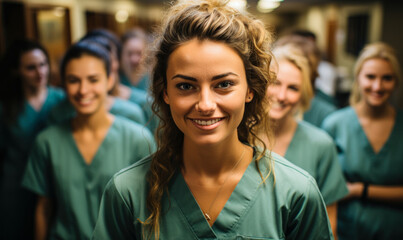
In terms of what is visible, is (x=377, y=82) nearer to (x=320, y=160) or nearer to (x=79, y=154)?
(x=320, y=160)

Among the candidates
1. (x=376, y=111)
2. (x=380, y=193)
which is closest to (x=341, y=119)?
(x=376, y=111)

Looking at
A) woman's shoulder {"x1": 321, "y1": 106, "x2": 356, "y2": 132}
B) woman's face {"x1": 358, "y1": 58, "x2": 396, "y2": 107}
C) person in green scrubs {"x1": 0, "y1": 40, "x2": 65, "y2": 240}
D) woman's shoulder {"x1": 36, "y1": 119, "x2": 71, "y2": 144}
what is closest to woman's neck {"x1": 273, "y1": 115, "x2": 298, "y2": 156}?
woman's shoulder {"x1": 321, "y1": 106, "x2": 356, "y2": 132}

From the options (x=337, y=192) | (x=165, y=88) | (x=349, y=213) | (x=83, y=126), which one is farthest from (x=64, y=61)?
(x=349, y=213)

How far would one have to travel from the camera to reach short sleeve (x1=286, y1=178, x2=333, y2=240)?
3.44 feet

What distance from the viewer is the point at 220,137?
3.24 feet

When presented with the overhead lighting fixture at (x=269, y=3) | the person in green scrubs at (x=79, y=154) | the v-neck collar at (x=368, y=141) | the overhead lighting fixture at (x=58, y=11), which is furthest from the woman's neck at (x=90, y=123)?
the overhead lighting fixture at (x=58, y=11)

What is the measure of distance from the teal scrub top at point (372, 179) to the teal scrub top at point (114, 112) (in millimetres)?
1259

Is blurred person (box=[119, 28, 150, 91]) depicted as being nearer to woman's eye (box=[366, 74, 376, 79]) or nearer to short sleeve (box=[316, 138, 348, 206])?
woman's eye (box=[366, 74, 376, 79])

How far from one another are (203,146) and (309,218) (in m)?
0.38

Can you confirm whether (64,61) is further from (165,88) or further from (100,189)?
(165,88)

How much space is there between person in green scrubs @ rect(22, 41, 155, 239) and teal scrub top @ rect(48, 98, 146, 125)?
13.8 inches

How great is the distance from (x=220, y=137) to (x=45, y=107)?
5.99 feet

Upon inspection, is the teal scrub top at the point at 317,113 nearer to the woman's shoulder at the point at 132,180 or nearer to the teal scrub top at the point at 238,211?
the teal scrub top at the point at 238,211

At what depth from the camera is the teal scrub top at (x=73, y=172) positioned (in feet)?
5.34
